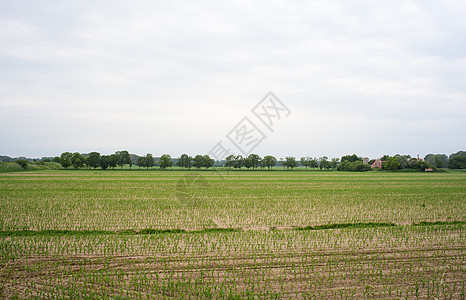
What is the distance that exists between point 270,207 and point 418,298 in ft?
44.6

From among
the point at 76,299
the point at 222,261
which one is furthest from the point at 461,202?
the point at 76,299

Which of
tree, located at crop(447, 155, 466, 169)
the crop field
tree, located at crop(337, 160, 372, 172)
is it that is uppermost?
tree, located at crop(447, 155, 466, 169)

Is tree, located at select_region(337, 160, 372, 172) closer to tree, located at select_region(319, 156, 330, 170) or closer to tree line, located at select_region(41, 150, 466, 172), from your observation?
tree line, located at select_region(41, 150, 466, 172)

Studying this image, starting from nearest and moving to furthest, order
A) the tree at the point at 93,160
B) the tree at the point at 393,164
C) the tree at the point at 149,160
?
the tree at the point at 393,164 → the tree at the point at 93,160 → the tree at the point at 149,160

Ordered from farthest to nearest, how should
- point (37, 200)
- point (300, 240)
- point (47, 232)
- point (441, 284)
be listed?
1. point (37, 200)
2. point (47, 232)
3. point (300, 240)
4. point (441, 284)

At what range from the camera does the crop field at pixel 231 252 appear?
795 centimetres

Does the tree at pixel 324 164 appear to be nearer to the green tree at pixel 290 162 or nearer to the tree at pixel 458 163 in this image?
the green tree at pixel 290 162

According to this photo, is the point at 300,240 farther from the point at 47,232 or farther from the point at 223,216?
the point at 47,232

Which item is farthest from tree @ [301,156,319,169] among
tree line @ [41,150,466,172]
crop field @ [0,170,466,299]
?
crop field @ [0,170,466,299]

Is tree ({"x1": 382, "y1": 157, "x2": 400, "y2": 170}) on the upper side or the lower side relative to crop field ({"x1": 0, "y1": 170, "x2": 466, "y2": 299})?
upper

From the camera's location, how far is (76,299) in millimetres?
7258

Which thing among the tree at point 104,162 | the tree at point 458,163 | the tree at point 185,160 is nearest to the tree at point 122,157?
the tree at point 104,162

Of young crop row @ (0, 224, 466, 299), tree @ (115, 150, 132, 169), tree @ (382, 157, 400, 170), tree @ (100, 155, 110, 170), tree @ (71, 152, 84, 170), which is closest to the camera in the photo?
young crop row @ (0, 224, 466, 299)

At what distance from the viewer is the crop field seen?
26.1 feet
